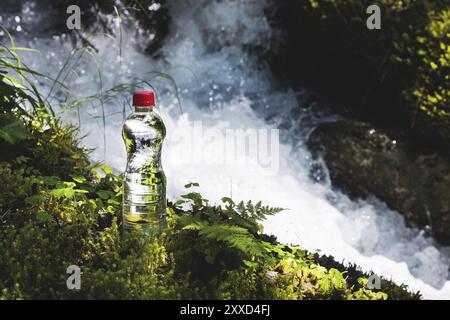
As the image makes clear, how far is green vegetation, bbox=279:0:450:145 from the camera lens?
5930 millimetres

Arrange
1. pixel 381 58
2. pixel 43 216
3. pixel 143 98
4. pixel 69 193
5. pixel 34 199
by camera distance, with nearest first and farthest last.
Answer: pixel 143 98, pixel 43 216, pixel 34 199, pixel 69 193, pixel 381 58

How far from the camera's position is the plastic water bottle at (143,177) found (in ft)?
10.9

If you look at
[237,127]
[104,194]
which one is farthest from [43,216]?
[237,127]

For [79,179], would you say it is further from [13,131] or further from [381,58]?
[381,58]

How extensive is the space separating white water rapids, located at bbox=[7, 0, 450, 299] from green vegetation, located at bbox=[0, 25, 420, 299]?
159cm

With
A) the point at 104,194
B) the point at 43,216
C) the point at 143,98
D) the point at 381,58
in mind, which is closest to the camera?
the point at 143,98

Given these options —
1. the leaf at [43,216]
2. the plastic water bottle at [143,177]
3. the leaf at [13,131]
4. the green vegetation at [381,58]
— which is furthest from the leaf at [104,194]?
the green vegetation at [381,58]

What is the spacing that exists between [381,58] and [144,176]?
12.8ft

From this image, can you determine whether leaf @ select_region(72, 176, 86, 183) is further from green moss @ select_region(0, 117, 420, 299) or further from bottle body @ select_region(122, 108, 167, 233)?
bottle body @ select_region(122, 108, 167, 233)

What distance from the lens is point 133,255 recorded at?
3049 millimetres

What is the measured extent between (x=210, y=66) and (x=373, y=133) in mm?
2396

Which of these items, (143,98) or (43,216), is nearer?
(143,98)
